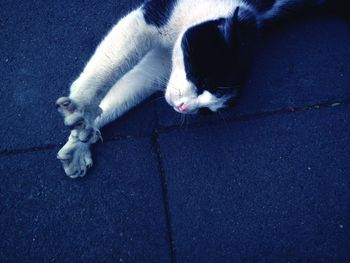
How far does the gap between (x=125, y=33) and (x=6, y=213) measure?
2.84ft

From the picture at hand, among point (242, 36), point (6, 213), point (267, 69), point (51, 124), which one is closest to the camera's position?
point (242, 36)

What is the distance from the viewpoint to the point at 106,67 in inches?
51.2

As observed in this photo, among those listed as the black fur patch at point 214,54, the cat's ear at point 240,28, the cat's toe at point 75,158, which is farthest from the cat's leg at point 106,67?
the cat's ear at point 240,28

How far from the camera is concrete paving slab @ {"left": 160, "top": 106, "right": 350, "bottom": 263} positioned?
53.3 inches

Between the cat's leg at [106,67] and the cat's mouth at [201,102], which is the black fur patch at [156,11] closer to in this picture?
the cat's leg at [106,67]

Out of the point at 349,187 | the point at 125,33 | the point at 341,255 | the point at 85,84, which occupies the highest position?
the point at 125,33

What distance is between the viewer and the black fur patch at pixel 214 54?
1.16 metres

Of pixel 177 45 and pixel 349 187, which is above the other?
pixel 177 45

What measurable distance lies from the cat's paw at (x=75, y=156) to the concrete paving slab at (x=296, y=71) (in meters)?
0.36

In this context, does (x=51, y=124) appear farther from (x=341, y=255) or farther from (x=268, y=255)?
(x=341, y=255)

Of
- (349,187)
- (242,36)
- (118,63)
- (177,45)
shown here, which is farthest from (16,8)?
(349,187)

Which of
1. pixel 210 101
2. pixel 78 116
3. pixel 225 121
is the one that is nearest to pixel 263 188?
pixel 225 121

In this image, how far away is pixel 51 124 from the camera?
1484 mm

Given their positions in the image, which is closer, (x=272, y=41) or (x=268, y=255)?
(x=268, y=255)
